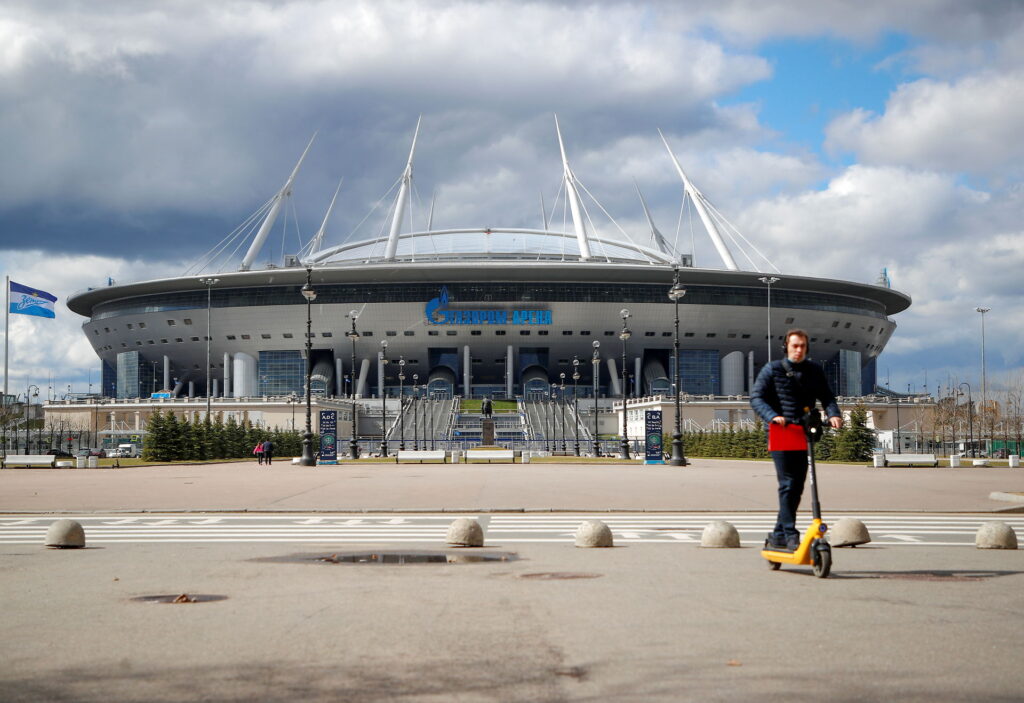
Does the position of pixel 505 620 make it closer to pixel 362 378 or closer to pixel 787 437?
pixel 787 437

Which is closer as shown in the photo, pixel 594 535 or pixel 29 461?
pixel 594 535

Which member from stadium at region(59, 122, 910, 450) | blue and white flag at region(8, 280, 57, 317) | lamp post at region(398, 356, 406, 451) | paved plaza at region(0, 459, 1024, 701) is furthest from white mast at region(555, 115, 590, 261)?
paved plaza at region(0, 459, 1024, 701)

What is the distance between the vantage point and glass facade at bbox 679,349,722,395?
12650cm

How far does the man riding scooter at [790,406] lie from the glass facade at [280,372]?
395 ft

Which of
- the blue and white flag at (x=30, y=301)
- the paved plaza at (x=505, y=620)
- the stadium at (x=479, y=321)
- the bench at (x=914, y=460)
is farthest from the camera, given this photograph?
the stadium at (x=479, y=321)

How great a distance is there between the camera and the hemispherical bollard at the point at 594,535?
12.6 m

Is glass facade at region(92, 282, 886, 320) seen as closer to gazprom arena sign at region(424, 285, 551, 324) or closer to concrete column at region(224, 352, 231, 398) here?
gazprom arena sign at region(424, 285, 551, 324)

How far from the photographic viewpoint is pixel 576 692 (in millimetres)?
5238

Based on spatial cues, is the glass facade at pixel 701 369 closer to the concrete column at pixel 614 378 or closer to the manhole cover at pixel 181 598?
the concrete column at pixel 614 378

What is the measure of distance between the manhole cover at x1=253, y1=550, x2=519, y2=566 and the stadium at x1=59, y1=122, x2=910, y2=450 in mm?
102429

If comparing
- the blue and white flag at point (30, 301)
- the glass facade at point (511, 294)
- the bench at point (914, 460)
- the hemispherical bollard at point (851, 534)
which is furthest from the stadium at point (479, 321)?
the hemispherical bollard at point (851, 534)

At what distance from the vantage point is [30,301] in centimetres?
6844

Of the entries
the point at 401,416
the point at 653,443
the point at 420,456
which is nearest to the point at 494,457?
the point at 420,456

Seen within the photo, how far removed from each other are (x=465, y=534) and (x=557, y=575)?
3.09 meters
